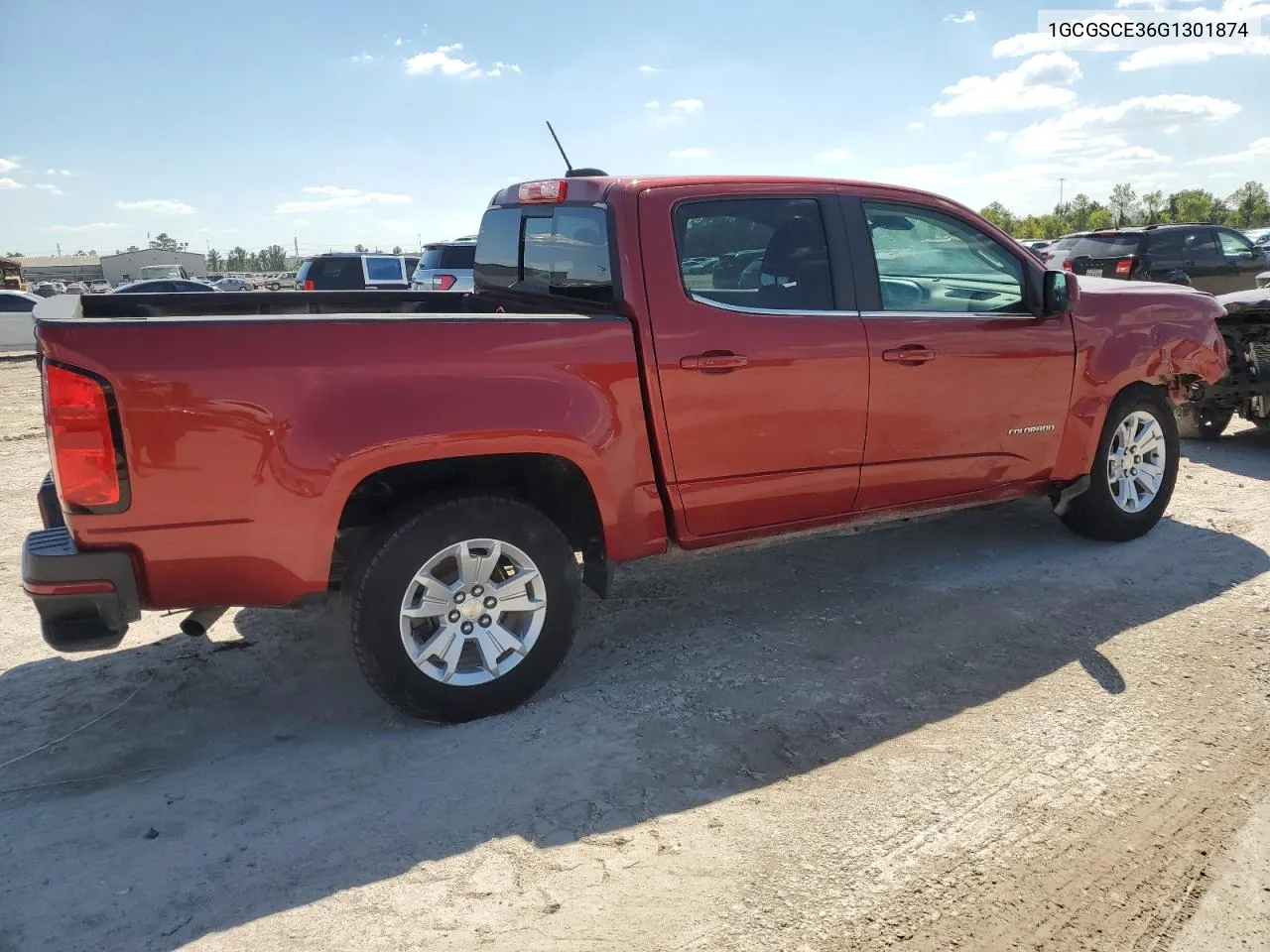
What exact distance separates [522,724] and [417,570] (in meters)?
0.72

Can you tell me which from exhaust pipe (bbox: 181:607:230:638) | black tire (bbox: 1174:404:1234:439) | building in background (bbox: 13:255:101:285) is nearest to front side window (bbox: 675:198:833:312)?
exhaust pipe (bbox: 181:607:230:638)

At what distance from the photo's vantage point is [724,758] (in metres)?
3.30

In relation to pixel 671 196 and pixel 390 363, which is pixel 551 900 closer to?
pixel 390 363

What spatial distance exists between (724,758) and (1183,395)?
390cm

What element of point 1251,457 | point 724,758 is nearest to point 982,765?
point 724,758

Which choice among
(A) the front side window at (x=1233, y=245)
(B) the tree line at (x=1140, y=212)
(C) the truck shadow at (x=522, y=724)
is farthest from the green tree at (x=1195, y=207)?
(C) the truck shadow at (x=522, y=724)

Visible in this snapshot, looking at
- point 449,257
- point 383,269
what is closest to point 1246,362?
point 449,257

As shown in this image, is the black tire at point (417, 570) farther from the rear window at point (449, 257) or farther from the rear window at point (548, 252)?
the rear window at point (449, 257)

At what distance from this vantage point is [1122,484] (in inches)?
210

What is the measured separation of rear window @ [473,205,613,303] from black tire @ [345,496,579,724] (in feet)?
3.37

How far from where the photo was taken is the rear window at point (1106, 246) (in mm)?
13797

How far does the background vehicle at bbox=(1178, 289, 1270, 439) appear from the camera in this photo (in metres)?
7.35

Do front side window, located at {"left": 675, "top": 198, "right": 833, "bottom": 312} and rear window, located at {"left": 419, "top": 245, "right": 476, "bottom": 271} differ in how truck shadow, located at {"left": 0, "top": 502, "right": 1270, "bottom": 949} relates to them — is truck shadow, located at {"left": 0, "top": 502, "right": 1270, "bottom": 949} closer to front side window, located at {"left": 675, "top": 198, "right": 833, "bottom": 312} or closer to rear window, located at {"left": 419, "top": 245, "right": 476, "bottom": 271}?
front side window, located at {"left": 675, "top": 198, "right": 833, "bottom": 312}

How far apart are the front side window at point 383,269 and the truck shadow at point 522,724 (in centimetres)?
1591
